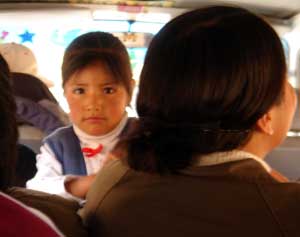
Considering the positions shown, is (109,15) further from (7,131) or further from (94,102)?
(7,131)

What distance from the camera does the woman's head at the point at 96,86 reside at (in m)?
1.57

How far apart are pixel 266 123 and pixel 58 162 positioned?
0.73m

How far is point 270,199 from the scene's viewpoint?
89cm

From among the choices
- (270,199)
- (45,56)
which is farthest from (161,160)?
(45,56)

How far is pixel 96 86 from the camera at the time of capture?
1579 mm

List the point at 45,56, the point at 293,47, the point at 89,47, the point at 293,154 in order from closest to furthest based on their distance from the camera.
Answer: the point at 89,47 < the point at 293,154 < the point at 45,56 < the point at 293,47

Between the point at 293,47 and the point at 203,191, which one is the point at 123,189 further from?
the point at 293,47

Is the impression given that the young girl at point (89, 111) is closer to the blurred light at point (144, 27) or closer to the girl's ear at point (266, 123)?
the girl's ear at point (266, 123)

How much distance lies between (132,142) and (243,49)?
265mm

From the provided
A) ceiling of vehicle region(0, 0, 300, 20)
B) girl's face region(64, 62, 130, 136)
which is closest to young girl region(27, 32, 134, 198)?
girl's face region(64, 62, 130, 136)

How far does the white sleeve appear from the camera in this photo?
1.41 meters

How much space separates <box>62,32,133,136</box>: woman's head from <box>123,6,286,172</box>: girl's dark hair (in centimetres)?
59

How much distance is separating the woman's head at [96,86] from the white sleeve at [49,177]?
12cm

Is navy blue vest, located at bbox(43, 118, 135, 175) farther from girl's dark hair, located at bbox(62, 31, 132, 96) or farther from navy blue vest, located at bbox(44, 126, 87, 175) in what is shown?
girl's dark hair, located at bbox(62, 31, 132, 96)
